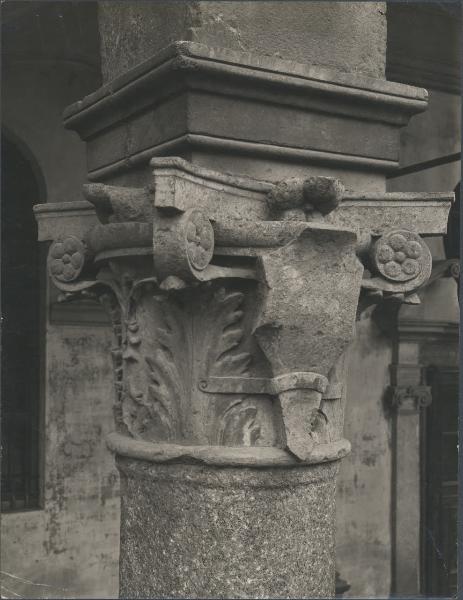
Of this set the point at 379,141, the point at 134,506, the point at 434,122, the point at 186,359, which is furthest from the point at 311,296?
the point at 434,122

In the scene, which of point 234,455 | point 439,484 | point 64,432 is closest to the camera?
point 234,455

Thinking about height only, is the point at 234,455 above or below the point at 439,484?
above

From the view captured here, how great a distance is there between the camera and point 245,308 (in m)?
2.21

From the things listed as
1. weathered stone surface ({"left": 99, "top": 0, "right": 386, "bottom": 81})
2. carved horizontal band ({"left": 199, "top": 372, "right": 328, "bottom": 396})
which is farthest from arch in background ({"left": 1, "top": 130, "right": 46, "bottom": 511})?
carved horizontal band ({"left": 199, "top": 372, "right": 328, "bottom": 396})

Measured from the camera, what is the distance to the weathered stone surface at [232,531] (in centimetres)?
218

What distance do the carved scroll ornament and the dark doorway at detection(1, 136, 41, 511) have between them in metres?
3.55

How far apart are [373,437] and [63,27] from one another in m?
4.36

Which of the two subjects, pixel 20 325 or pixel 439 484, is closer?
pixel 20 325

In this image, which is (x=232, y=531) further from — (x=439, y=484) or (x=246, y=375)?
(x=439, y=484)

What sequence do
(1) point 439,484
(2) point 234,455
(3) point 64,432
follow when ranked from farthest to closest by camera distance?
(1) point 439,484 → (3) point 64,432 → (2) point 234,455

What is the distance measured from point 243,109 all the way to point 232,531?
125cm

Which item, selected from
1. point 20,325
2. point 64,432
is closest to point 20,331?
point 20,325

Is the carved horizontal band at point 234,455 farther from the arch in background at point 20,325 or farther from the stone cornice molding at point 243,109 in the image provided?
the arch in background at point 20,325

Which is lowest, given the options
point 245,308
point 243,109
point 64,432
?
point 64,432
